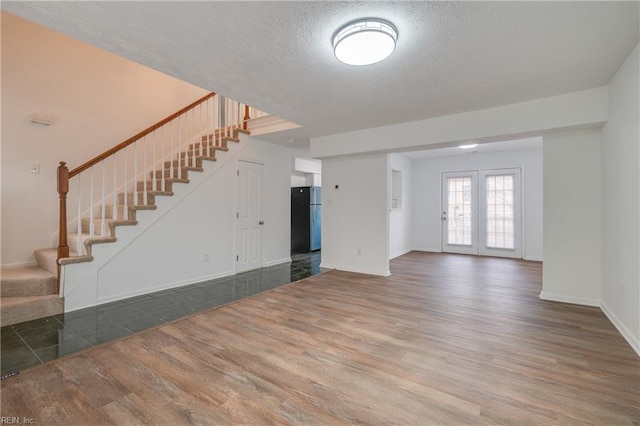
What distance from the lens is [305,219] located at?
744 centimetres

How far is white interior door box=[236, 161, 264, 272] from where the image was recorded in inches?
204

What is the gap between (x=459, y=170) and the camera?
7.36 m

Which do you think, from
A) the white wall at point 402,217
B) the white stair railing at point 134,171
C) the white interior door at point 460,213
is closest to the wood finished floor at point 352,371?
the white stair railing at point 134,171

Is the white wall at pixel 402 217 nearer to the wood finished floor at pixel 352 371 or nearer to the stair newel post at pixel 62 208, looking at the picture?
the wood finished floor at pixel 352 371

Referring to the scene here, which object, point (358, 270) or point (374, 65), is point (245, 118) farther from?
point (358, 270)

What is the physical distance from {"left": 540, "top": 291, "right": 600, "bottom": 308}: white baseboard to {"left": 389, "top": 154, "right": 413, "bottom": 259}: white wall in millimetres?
3346

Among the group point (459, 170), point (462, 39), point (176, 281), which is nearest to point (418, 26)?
point (462, 39)

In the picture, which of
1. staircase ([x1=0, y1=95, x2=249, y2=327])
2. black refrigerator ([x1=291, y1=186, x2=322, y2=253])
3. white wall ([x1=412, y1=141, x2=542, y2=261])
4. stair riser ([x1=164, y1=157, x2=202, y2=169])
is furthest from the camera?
black refrigerator ([x1=291, y1=186, x2=322, y2=253])

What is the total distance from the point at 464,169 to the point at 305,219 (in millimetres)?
4362

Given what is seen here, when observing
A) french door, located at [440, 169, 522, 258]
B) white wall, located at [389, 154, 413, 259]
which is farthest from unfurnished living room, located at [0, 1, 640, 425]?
white wall, located at [389, 154, 413, 259]

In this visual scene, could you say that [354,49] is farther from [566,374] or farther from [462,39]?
[566,374]

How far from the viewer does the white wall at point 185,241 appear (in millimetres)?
3432

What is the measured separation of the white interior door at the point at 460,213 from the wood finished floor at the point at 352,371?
4043 millimetres

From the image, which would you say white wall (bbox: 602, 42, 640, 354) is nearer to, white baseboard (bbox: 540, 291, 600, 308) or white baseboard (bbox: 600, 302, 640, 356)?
white baseboard (bbox: 600, 302, 640, 356)
